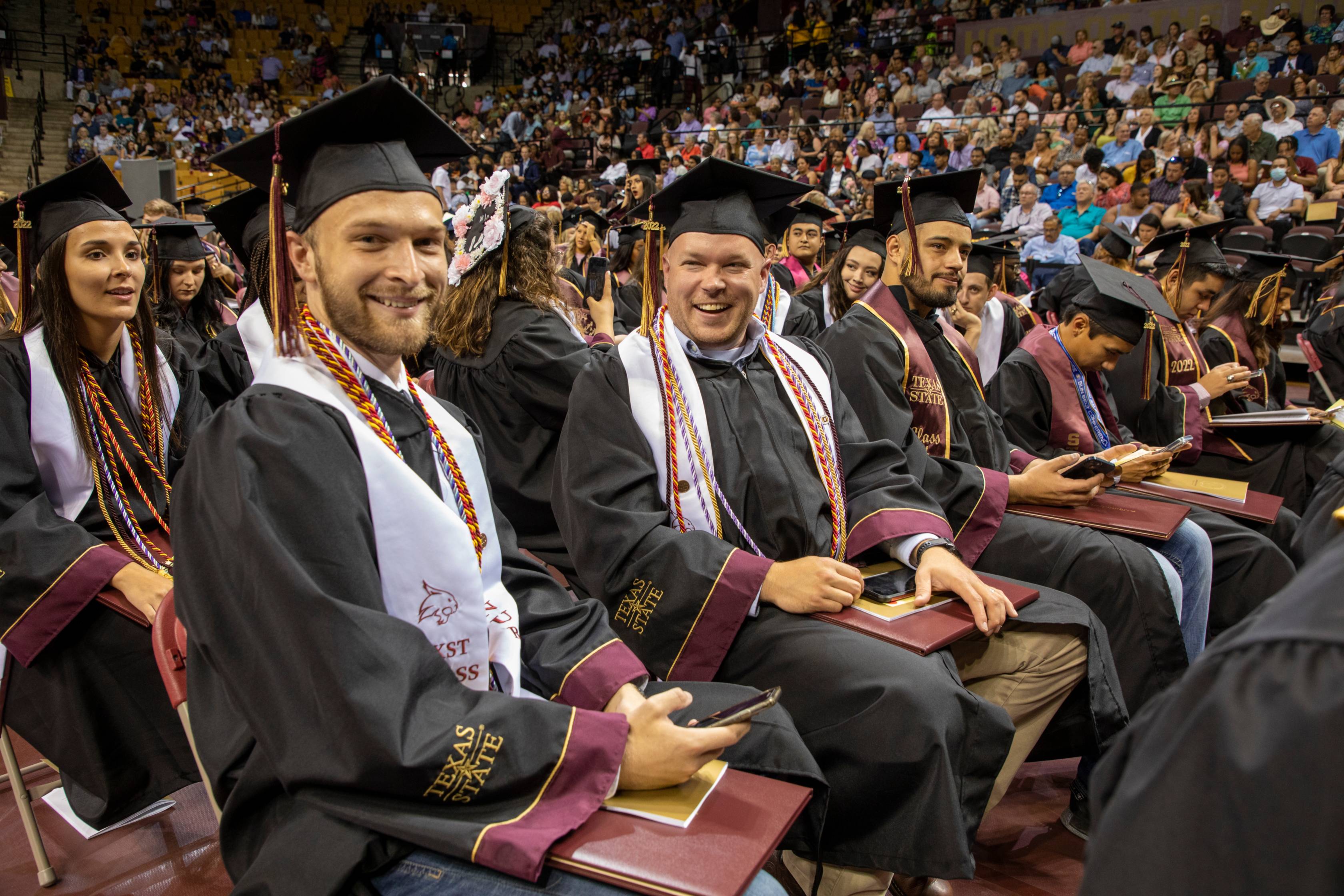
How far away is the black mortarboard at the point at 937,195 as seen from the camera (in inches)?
132

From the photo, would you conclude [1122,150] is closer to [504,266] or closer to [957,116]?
[957,116]

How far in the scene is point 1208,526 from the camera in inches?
131

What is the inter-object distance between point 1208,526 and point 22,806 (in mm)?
3716

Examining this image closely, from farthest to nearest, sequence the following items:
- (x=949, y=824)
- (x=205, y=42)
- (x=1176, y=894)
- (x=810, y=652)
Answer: (x=205, y=42) → (x=810, y=652) → (x=949, y=824) → (x=1176, y=894)

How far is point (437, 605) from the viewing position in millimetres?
1598

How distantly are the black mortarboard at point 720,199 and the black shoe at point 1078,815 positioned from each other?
175 cm

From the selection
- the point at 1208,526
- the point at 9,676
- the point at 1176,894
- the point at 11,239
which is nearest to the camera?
the point at 1176,894

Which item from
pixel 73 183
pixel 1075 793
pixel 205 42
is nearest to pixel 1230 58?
pixel 1075 793

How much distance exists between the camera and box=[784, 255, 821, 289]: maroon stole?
709 cm

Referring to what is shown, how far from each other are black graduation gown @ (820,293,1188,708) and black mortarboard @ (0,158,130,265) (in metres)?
2.29

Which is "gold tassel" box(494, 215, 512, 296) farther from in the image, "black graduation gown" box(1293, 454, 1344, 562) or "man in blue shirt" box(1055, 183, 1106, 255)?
"man in blue shirt" box(1055, 183, 1106, 255)

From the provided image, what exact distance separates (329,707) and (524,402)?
2248 mm

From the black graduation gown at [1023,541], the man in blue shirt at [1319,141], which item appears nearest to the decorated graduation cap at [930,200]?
the black graduation gown at [1023,541]

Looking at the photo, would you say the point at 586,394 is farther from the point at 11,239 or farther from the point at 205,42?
the point at 205,42
